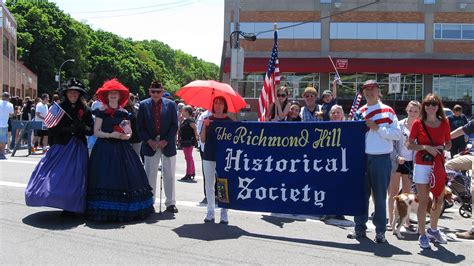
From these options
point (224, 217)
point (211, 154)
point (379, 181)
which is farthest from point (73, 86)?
point (379, 181)

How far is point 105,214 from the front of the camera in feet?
22.5

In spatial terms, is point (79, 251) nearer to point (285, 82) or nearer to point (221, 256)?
point (221, 256)

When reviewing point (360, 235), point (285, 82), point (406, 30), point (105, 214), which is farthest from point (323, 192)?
point (406, 30)

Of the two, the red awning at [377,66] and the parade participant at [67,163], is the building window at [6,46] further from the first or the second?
the parade participant at [67,163]

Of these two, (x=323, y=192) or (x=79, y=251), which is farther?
(x=323, y=192)

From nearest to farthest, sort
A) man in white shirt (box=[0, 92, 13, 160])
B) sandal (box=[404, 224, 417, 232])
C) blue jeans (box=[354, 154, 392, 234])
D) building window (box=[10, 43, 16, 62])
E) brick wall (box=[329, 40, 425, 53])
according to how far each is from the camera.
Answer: blue jeans (box=[354, 154, 392, 234]) < sandal (box=[404, 224, 417, 232]) < man in white shirt (box=[0, 92, 13, 160]) < brick wall (box=[329, 40, 425, 53]) < building window (box=[10, 43, 16, 62])

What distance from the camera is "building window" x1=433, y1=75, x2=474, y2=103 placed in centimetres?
4022

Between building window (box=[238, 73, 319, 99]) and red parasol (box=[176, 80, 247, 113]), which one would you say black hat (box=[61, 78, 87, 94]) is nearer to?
red parasol (box=[176, 80, 247, 113])

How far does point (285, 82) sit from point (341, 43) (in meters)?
5.62

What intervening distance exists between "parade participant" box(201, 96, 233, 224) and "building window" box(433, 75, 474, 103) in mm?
36908

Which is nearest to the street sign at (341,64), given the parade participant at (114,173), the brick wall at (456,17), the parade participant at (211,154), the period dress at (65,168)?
the brick wall at (456,17)

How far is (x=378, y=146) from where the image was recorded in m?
6.18

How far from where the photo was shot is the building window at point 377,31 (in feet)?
130

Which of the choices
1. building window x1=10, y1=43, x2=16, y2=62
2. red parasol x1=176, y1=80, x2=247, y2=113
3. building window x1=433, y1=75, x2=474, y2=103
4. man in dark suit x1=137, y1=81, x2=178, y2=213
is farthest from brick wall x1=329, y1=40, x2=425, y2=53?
man in dark suit x1=137, y1=81, x2=178, y2=213
